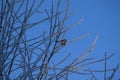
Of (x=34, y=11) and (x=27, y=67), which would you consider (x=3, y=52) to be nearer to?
(x=27, y=67)

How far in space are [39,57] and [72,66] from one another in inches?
9.5

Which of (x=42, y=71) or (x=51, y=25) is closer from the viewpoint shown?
(x=42, y=71)

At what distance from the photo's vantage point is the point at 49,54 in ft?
4.34

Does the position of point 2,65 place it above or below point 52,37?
below

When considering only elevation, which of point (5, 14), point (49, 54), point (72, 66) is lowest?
point (72, 66)

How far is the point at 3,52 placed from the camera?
121 cm

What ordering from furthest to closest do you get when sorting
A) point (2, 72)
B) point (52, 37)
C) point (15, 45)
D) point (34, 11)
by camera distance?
point (34, 11) < point (52, 37) < point (15, 45) < point (2, 72)

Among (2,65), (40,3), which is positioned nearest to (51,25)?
(40,3)

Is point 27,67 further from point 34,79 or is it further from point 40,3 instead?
point 40,3

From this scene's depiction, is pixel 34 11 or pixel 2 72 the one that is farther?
pixel 34 11

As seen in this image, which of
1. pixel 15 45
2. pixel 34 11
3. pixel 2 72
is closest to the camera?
pixel 2 72

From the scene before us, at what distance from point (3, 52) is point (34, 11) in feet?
1.39

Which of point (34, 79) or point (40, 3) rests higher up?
point (40, 3)

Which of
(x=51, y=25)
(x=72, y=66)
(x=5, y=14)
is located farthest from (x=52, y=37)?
(x=5, y=14)
